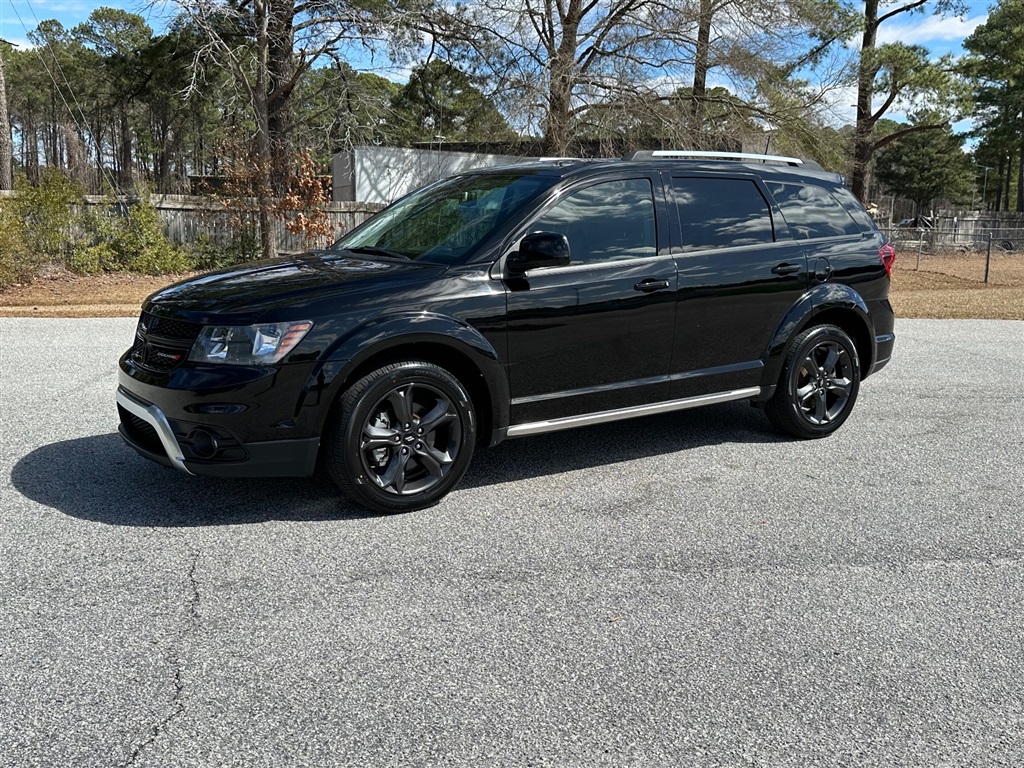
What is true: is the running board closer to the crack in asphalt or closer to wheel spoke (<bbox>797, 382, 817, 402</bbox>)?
wheel spoke (<bbox>797, 382, 817, 402</bbox>)

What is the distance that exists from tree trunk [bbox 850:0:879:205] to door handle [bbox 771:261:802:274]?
80.3ft

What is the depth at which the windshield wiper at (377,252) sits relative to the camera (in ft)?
17.2

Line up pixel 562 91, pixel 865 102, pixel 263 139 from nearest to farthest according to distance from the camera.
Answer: pixel 263 139 < pixel 562 91 < pixel 865 102

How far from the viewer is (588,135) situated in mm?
21641

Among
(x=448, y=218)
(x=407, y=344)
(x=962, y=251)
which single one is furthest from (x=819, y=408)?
(x=962, y=251)

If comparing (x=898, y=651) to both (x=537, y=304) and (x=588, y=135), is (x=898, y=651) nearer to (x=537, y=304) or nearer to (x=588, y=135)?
(x=537, y=304)

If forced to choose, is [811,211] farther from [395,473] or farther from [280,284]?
[280,284]

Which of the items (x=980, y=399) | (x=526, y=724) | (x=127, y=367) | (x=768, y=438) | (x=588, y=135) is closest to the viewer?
(x=526, y=724)

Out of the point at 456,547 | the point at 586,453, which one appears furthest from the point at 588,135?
the point at 456,547

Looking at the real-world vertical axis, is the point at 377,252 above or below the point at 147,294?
above

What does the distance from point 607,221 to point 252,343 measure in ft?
7.33

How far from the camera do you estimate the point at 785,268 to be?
19.6 ft

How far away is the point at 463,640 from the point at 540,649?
0.97 feet

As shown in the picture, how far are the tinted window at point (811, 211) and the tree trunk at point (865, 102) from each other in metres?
23.8
